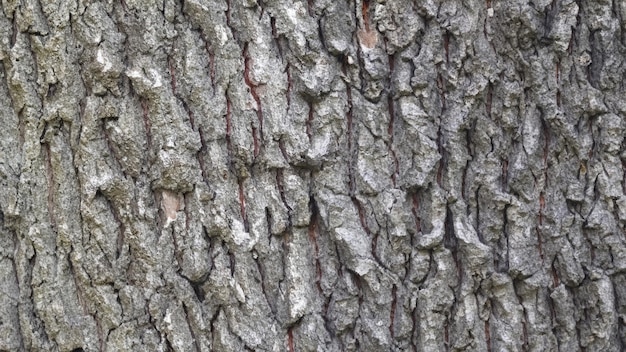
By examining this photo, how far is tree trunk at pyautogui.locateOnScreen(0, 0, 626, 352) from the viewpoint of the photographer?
1647 millimetres

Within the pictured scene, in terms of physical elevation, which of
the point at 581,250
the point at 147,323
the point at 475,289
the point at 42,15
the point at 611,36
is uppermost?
the point at 611,36

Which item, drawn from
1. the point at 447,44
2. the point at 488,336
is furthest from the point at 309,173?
the point at 488,336

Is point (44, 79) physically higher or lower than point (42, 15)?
lower

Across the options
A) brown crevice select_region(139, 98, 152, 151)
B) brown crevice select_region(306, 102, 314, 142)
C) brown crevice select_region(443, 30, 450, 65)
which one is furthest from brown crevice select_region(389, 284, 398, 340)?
brown crevice select_region(139, 98, 152, 151)

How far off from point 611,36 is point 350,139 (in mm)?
639

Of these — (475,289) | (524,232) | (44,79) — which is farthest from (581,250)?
(44,79)

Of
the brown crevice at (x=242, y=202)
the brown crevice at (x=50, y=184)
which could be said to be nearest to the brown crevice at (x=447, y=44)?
the brown crevice at (x=242, y=202)

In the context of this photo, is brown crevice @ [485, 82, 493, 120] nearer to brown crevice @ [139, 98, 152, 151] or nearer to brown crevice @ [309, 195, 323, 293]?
brown crevice @ [309, 195, 323, 293]

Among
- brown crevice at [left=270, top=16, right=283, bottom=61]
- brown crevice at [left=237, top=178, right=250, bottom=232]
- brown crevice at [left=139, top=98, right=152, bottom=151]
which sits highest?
brown crevice at [left=270, top=16, right=283, bottom=61]

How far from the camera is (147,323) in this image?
1.68 m

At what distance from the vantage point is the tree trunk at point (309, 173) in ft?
5.41

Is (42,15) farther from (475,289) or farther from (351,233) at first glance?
(475,289)

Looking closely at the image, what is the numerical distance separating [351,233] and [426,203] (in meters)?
0.19

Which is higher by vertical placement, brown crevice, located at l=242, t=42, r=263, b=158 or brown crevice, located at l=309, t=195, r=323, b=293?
brown crevice, located at l=242, t=42, r=263, b=158
